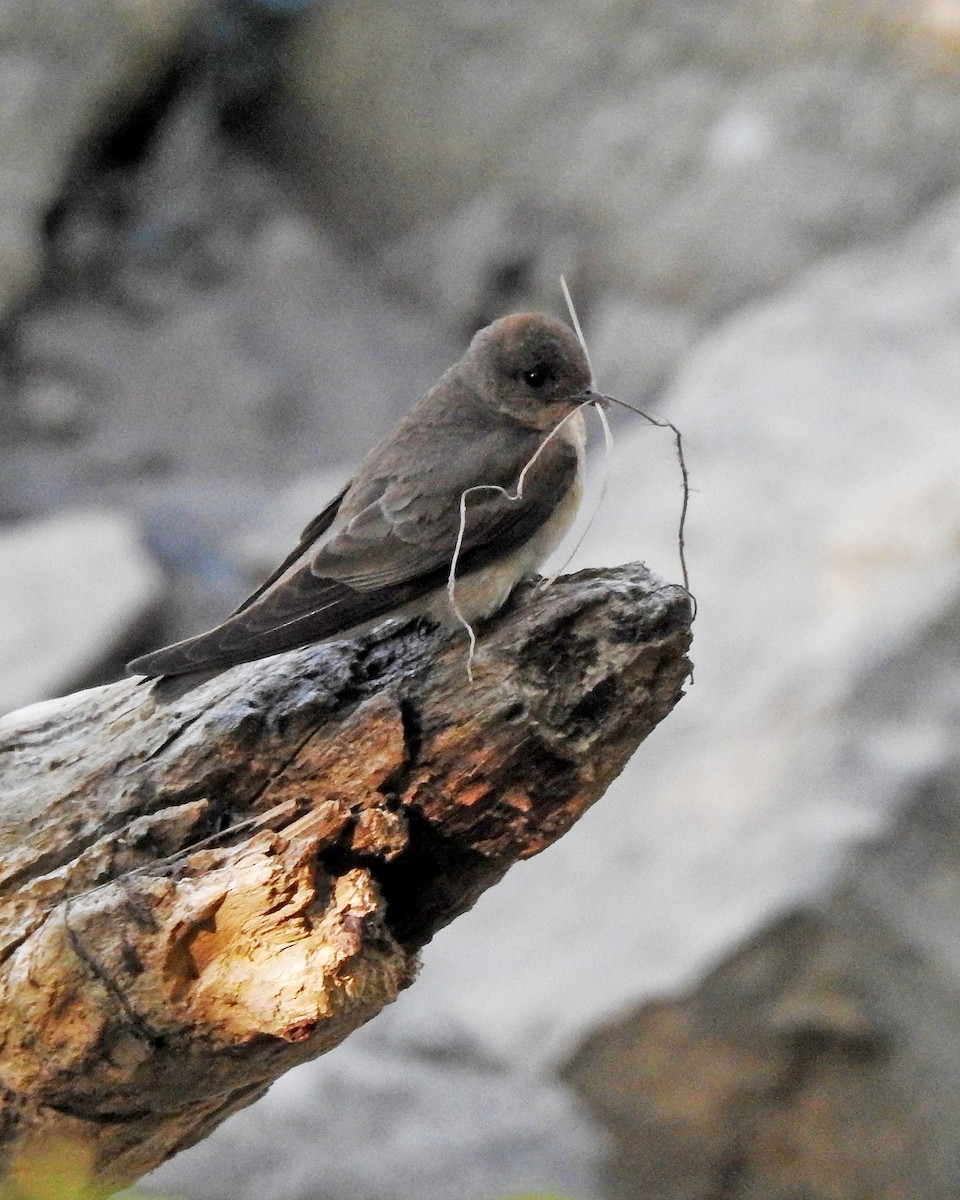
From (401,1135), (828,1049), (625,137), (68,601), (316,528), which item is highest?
(625,137)

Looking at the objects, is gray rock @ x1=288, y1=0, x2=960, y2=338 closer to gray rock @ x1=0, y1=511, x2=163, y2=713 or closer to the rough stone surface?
gray rock @ x1=0, y1=511, x2=163, y2=713

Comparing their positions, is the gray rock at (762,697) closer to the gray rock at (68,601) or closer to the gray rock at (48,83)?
the gray rock at (68,601)

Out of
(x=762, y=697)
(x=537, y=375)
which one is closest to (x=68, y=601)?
(x=762, y=697)

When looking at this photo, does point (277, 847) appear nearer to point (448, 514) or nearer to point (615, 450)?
point (448, 514)

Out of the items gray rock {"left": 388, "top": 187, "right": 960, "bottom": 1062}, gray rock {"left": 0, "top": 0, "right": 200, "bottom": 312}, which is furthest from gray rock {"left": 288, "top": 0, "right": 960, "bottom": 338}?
gray rock {"left": 388, "top": 187, "right": 960, "bottom": 1062}

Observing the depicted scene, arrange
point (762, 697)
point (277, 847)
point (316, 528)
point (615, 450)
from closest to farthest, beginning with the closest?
point (277, 847) < point (316, 528) < point (762, 697) < point (615, 450)
